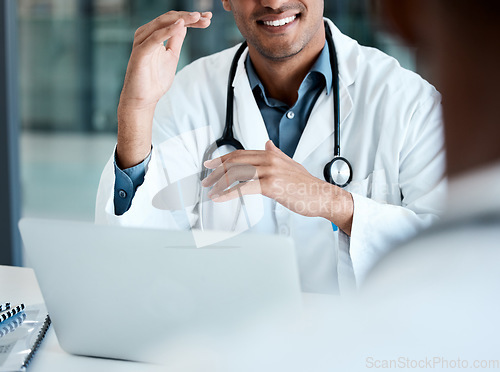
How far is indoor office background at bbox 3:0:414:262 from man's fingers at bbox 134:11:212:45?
1.45 metres

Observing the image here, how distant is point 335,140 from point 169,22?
441 mm

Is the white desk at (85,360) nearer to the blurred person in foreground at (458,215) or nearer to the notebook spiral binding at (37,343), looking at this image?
the notebook spiral binding at (37,343)

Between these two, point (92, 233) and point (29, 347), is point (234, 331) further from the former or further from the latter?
point (29, 347)

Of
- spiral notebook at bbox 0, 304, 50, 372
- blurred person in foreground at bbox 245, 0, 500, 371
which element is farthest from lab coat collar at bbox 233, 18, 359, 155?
blurred person in foreground at bbox 245, 0, 500, 371

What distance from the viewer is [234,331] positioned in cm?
56

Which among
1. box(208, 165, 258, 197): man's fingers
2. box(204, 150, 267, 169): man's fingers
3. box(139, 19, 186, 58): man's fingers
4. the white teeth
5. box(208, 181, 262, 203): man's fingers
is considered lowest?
box(208, 181, 262, 203): man's fingers

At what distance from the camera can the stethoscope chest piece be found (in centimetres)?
117

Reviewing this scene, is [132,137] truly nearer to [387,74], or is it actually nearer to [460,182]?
[387,74]

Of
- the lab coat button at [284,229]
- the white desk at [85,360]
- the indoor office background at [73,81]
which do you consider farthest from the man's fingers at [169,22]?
the indoor office background at [73,81]

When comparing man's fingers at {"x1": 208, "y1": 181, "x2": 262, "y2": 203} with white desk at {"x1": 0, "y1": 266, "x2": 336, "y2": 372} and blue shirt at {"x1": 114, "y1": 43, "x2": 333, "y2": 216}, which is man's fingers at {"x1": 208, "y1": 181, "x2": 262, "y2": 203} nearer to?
white desk at {"x1": 0, "y1": 266, "x2": 336, "y2": 372}

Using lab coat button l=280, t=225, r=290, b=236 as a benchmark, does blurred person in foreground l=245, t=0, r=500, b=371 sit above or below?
above

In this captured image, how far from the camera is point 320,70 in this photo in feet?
4.21

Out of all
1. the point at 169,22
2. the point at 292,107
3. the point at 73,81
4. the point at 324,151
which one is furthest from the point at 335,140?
the point at 73,81

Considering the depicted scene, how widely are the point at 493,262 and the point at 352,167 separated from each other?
871 mm
